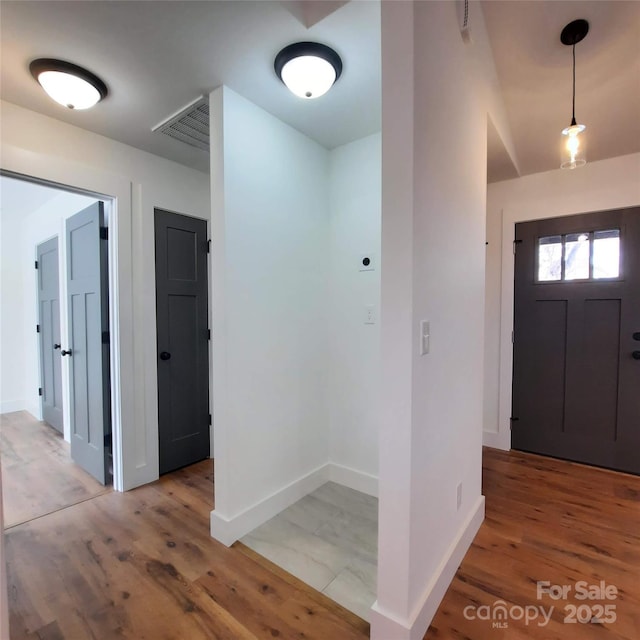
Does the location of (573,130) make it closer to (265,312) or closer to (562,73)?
(562,73)

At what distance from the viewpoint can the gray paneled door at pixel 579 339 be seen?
2.67m

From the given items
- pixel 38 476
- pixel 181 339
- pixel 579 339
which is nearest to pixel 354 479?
pixel 181 339

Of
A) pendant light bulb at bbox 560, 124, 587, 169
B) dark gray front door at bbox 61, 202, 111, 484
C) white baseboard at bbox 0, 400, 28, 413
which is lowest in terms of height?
white baseboard at bbox 0, 400, 28, 413

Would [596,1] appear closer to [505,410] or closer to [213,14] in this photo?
[213,14]

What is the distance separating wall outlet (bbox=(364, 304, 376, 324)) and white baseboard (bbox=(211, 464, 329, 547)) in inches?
46.2

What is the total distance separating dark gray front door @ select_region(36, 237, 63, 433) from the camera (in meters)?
3.58

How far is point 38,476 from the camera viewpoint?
2.71m

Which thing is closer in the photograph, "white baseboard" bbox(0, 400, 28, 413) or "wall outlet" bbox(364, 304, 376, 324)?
"wall outlet" bbox(364, 304, 376, 324)

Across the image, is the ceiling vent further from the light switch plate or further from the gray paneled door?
the gray paneled door

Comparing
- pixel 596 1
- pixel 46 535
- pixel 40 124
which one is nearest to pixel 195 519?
pixel 46 535

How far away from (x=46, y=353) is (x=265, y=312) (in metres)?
3.36

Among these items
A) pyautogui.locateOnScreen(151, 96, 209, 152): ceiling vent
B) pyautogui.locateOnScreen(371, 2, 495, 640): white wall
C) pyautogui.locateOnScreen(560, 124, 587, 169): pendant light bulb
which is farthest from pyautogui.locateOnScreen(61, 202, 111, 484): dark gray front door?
pyautogui.locateOnScreen(560, 124, 587, 169): pendant light bulb

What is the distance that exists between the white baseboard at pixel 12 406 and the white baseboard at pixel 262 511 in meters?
4.20

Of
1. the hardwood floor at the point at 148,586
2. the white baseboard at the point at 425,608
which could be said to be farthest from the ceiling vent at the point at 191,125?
the white baseboard at the point at 425,608
